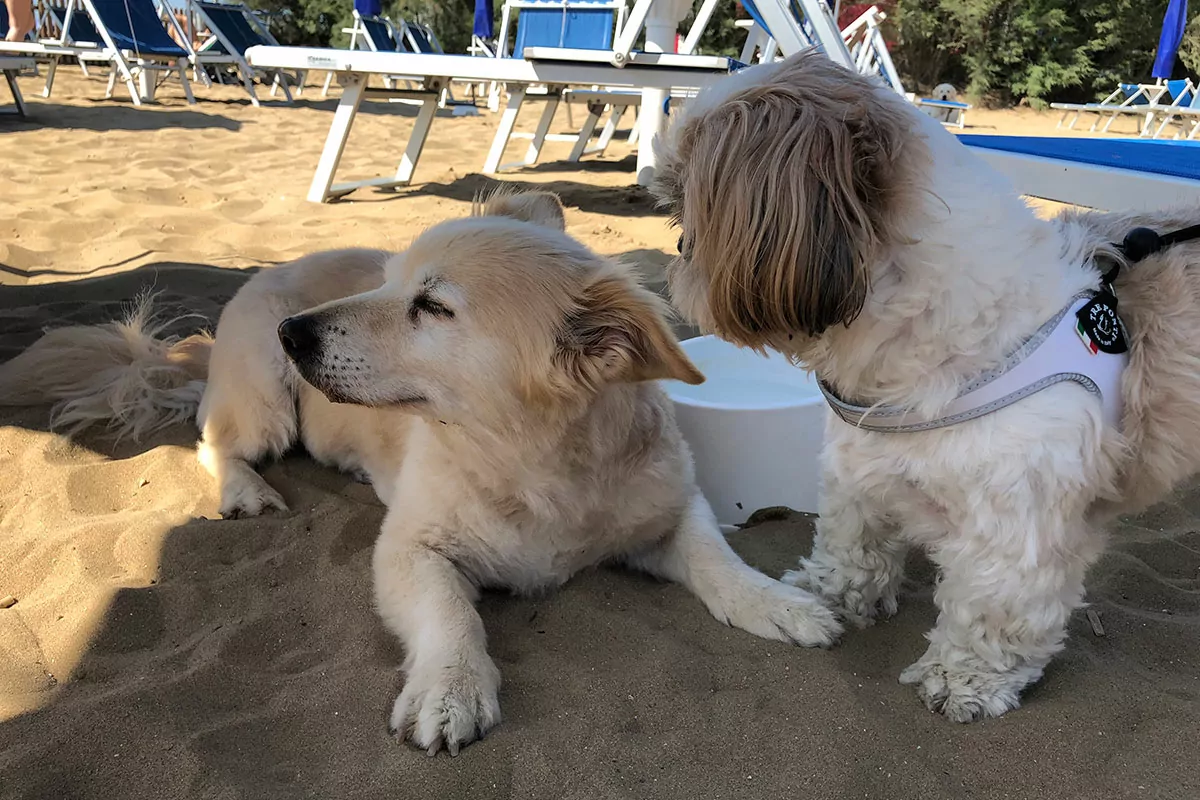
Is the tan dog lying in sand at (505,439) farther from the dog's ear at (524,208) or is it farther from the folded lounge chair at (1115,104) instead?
the folded lounge chair at (1115,104)

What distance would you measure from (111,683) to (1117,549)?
292cm

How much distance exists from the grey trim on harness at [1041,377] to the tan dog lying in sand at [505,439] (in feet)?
1.84

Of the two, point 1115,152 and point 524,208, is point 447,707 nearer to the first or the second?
point 524,208

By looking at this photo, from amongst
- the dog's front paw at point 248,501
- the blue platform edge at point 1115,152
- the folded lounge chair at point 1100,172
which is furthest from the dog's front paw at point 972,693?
the blue platform edge at point 1115,152

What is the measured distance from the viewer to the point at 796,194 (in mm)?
1574

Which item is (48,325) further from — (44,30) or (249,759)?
(44,30)

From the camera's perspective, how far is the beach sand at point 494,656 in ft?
5.84

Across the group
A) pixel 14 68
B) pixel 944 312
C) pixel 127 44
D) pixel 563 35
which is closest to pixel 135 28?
pixel 127 44

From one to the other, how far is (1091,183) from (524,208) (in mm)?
2744

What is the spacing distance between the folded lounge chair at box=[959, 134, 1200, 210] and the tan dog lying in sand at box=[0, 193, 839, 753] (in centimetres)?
220

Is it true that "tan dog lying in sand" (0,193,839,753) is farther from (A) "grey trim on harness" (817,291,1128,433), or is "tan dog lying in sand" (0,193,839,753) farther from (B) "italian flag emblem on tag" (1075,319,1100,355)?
(B) "italian flag emblem on tag" (1075,319,1100,355)

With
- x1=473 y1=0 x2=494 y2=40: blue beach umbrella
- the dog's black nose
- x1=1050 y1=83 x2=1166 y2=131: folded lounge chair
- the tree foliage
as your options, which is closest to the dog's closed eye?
the dog's black nose

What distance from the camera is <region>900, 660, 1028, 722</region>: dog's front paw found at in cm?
196

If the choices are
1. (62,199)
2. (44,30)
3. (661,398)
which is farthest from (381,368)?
(44,30)
